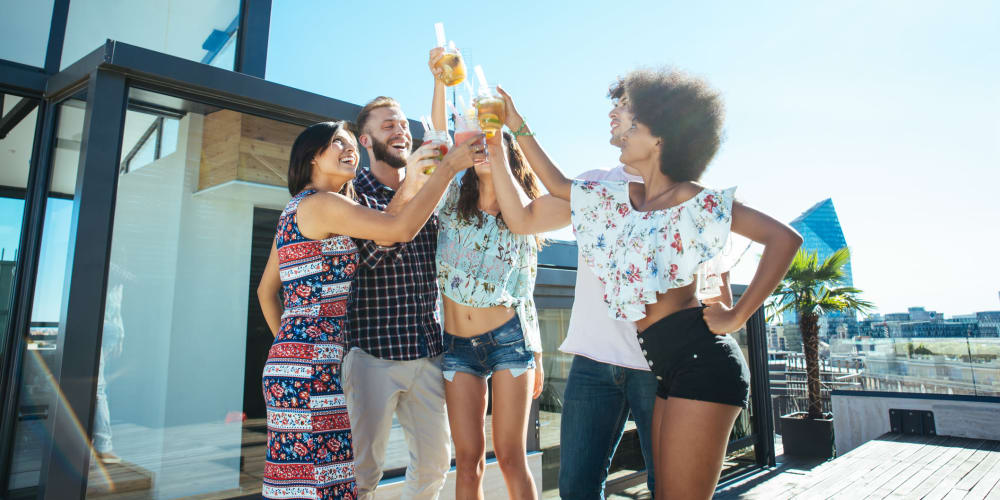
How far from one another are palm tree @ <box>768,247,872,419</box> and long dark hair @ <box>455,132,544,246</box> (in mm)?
7947

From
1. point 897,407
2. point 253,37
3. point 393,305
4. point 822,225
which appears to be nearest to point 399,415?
point 393,305

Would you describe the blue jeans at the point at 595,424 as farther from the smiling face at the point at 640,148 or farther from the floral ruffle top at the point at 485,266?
the smiling face at the point at 640,148

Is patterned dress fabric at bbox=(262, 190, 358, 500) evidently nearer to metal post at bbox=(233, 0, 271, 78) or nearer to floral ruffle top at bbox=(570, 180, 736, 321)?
A: floral ruffle top at bbox=(570, 180, 736, 321)

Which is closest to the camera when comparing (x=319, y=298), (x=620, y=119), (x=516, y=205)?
(x=319, y=298)

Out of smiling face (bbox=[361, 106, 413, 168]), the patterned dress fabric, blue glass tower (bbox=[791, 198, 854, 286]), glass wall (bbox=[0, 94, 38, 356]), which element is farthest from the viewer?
blue glass tower (bbox=[791, 198, 854, 286])

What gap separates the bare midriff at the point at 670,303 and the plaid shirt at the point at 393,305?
89 cm

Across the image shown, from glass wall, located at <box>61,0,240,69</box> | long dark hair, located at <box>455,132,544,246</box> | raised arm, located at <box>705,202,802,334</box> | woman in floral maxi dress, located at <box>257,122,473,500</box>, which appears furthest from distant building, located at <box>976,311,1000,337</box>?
glass wall, located at <box>61,0,240,69</box>

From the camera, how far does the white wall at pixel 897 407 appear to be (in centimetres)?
705

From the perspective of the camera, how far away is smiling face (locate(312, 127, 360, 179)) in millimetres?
1782

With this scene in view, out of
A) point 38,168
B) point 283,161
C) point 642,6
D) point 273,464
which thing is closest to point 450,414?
point 273,464

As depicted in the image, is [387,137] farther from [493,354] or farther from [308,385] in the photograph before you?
[308,385]

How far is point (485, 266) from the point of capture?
1993 mm

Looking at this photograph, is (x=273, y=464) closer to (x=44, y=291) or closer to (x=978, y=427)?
(x=44, y=291)

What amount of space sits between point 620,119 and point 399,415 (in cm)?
132
